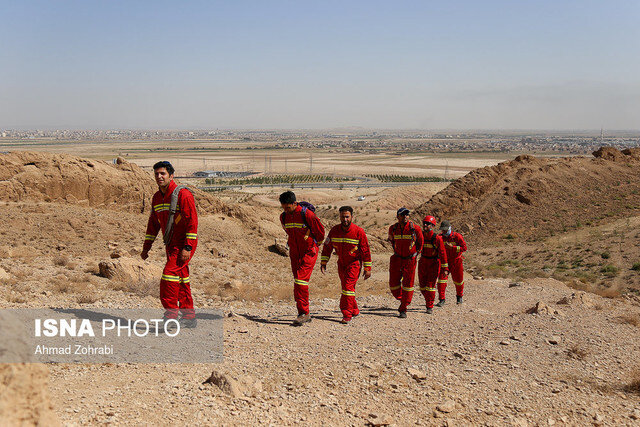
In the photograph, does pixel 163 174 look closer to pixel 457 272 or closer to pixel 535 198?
pixel 457 272

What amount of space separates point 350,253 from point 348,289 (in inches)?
23.6

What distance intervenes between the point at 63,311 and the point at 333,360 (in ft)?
12.6

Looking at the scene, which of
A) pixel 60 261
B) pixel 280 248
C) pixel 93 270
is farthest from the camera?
pixel 280 248

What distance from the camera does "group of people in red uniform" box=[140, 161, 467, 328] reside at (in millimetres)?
6648

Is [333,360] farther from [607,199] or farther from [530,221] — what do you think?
[607,199]

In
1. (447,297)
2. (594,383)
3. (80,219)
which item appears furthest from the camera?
(80,219)

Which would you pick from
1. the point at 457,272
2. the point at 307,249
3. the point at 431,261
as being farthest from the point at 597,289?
the point at 307,249

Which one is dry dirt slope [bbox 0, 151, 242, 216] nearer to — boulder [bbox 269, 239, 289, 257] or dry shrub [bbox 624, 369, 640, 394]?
boulder [bbox 269, 239, 289, 257]

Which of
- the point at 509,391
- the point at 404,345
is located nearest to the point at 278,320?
the point at 404,345

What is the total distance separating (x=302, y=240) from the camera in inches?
302

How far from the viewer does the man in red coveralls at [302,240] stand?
752 centimetres

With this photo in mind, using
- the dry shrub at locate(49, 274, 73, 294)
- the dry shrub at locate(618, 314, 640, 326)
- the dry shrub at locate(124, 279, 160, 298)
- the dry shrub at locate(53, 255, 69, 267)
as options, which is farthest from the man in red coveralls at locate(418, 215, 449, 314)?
the dry shrub at locate(53, 255, 69, 267)

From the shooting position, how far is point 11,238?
1207 centimetres

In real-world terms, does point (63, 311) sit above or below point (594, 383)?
above
